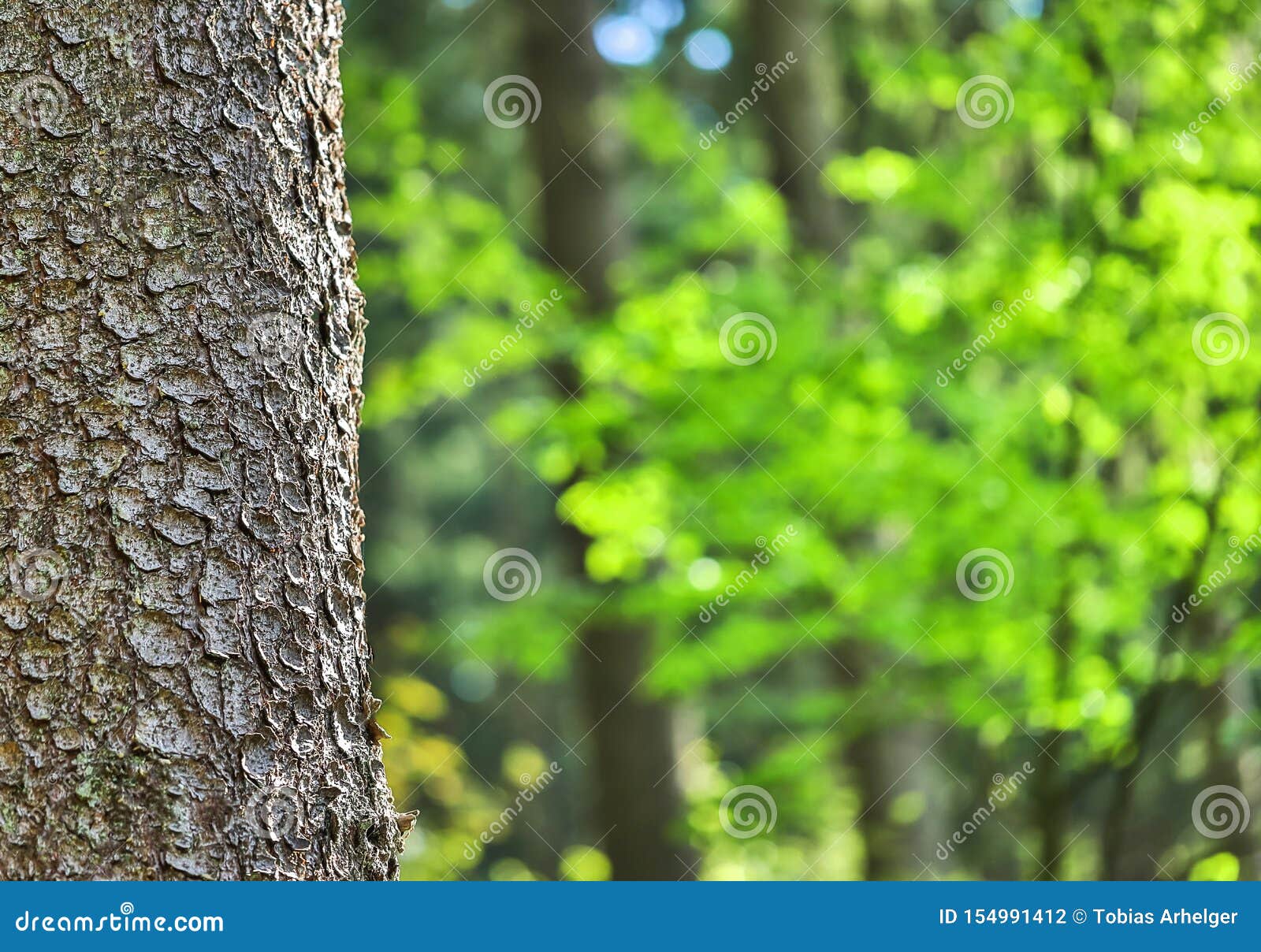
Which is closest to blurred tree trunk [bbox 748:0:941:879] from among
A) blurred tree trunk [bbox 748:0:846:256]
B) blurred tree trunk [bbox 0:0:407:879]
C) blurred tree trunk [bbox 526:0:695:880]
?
blurred tree trunk [bbox 748:0:846:256]

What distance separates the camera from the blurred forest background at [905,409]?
4.32m

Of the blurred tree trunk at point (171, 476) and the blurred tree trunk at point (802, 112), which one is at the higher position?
the blurred tree trunk at point (802, 112)

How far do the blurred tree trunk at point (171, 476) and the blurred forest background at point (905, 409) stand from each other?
3.23 m

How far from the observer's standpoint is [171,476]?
1408mm

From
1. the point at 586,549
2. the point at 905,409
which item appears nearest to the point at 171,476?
the point at 905,409

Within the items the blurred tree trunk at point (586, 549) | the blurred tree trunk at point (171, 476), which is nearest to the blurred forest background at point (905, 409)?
the blurred tree trunk at point (586, 549)

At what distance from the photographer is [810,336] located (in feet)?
15.6

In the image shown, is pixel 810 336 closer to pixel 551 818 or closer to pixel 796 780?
pixel 796 780

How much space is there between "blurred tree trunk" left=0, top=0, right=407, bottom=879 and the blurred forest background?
323 cm

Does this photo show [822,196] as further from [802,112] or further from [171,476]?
[171,476]

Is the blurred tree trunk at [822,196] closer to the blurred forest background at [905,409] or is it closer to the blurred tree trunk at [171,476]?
the blurred forest background at [905,409]

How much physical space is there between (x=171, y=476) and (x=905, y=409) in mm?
4684

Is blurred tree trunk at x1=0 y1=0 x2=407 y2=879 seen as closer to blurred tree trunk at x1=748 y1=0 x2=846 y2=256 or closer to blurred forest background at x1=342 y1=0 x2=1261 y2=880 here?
blurred forest background at x1=342 y1=0 x2=1261 y2=880

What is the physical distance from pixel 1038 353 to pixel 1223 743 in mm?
1992
